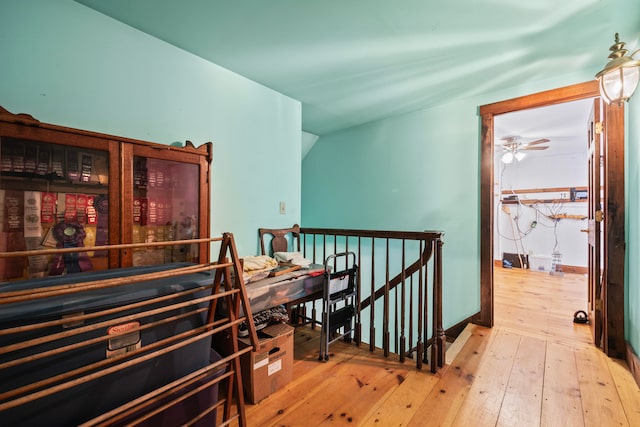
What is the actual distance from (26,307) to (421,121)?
340cm

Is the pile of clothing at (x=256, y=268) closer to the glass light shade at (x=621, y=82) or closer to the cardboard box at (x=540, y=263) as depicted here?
the glass light shade at (x=621, y=82)

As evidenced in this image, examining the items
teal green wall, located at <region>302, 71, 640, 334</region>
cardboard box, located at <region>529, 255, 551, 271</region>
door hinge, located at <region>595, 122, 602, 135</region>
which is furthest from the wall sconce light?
cardboard box, located at <region>529, 255, 551, 271</region>

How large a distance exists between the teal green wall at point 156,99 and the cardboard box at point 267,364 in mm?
952

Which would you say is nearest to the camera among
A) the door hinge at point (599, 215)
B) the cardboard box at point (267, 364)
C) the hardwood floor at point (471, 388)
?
the hardwood floor at point (471, 388)

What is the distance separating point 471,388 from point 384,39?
7.84 feet

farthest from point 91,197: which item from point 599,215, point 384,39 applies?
point 599,215

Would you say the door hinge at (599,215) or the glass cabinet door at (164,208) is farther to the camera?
the door hinge at (599,215)

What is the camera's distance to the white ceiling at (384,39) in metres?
1.55

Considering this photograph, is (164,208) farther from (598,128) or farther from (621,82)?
→ (598,128)

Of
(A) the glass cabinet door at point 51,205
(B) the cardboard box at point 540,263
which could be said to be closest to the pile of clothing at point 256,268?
(A) the glass cabinet door at point 51,205

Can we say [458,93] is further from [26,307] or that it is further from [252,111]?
[26,307]

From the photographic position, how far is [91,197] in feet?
5.02

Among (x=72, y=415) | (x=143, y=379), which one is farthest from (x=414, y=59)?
(x=72, y=415)

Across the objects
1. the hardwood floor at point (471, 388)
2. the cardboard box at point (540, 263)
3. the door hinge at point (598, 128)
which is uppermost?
the door hinge at point (598, 128)
